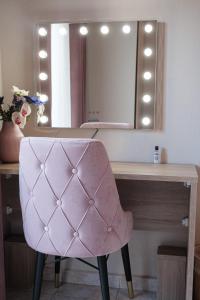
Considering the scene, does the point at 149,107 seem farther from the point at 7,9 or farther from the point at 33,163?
the point at 7,9

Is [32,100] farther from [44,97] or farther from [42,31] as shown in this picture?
[42,31]

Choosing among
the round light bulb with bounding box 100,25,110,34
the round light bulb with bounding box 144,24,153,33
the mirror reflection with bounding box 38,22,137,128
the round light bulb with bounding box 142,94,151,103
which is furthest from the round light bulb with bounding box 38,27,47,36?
the round light bulb with bounding box 142,94,151,103

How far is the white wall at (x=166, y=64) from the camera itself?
191cm

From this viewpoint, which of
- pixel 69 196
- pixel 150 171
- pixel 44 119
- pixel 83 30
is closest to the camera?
pixel 69 196

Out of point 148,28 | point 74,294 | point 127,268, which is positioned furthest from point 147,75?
point 74,294

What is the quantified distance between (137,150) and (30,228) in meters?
0.79

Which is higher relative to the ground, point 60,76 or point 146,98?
point 60,76

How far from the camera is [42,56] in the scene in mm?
2078

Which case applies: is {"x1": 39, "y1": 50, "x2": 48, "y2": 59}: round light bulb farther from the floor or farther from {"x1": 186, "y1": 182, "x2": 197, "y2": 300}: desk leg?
the floor

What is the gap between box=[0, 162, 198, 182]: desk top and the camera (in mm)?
1631

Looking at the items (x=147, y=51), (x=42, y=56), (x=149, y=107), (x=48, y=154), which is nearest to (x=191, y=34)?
(x=147, y=51)

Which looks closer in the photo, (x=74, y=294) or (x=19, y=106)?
(x=19, y=106)

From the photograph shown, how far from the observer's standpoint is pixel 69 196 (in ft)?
4.77

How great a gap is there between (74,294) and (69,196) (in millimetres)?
919
